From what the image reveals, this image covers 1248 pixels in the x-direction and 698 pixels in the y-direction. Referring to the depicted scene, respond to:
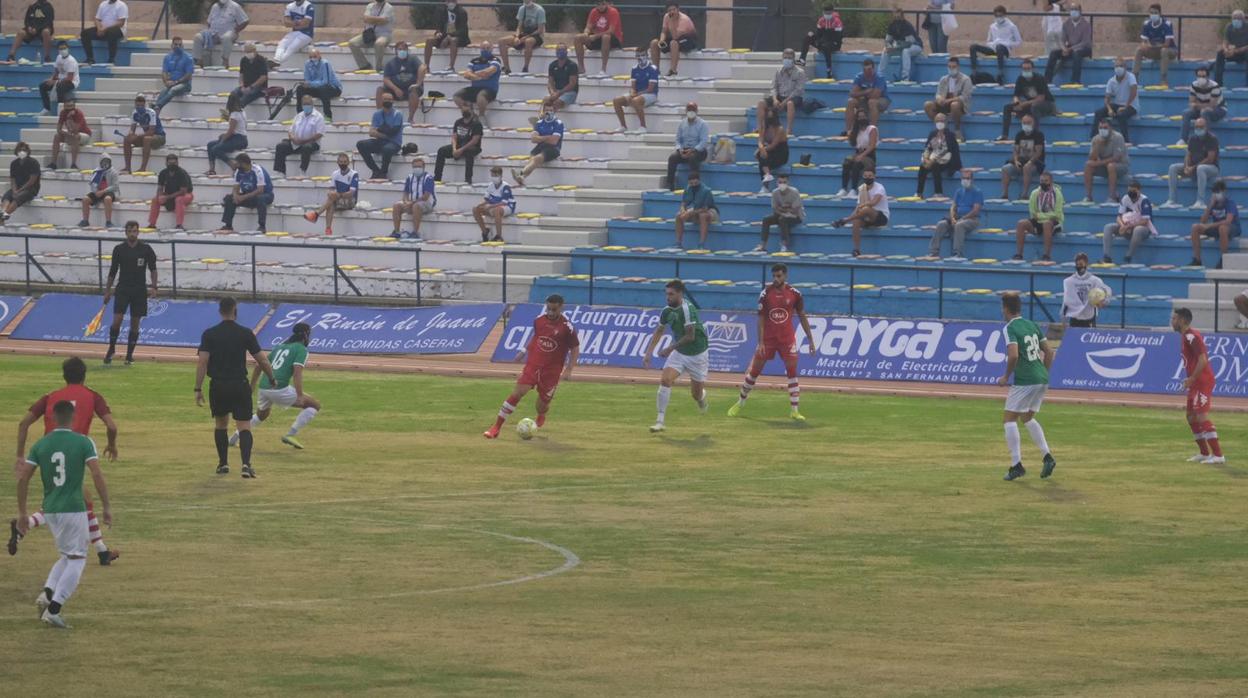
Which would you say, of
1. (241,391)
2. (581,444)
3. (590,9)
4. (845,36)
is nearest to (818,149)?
(845,36)

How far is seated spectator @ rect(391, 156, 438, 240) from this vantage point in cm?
4450

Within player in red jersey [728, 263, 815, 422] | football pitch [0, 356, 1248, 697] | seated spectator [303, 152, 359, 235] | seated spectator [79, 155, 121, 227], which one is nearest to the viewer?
football pitch [0, 356, 1248, 697]

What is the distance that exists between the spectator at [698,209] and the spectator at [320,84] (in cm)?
1004

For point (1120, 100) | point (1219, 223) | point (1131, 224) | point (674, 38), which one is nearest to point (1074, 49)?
point (1120, 100)

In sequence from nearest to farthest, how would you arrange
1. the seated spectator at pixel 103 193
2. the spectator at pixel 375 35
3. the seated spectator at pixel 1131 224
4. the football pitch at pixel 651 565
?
the football pitch at pixel 651 565, the seated spectator at pixel 1131 224, the seated spectator at pixel 103 193, the spectator at pixel 375 35

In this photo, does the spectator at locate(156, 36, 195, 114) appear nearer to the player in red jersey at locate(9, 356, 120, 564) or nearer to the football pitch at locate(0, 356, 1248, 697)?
the football pitch at locate(0, 356, 1248, 697)

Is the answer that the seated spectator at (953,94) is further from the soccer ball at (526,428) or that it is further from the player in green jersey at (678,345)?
the soccer ball at (526,428)

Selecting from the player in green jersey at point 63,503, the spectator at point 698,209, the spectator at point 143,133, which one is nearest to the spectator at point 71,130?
the spectator at point 143,133

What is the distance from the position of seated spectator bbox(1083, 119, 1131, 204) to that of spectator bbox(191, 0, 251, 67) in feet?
69.4

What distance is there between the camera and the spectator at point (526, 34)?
48281 mm

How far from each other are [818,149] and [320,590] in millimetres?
A: 28083

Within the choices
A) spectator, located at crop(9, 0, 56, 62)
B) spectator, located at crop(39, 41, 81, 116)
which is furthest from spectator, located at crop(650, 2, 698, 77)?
spectator, located at crop(9, 0, 56, 62)

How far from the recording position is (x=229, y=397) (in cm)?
2375

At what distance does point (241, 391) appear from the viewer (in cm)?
2381
